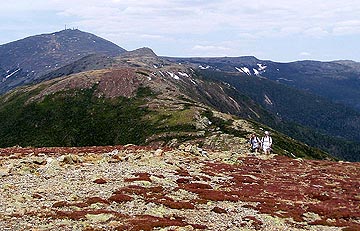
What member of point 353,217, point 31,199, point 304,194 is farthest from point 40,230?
point 304,194

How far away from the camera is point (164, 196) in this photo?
3575 centimetres

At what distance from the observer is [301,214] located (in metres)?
34.6

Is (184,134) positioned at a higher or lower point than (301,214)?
lower

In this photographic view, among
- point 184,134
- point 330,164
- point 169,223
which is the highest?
point 169,223

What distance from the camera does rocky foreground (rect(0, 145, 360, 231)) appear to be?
90.7 feet

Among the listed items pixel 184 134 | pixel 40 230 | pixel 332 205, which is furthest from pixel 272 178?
pixel 184 134

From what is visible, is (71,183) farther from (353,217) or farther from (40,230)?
(353,217)

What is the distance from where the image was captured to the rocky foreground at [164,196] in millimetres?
27641

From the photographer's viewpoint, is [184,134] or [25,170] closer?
[25,170]

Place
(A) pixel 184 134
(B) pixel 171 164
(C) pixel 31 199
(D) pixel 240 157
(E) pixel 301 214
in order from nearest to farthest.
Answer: (C) pixel 31 199, (E) pixel 301 214, (B) pixel 171 164, (D) pixel 240 157, (A) pixel 184 134

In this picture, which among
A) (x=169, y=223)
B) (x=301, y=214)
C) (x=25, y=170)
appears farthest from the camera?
(x=25, y=170)

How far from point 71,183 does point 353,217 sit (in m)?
23.6

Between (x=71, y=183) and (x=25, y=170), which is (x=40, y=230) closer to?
(x=71, y=183)

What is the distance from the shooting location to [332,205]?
3941 cm
